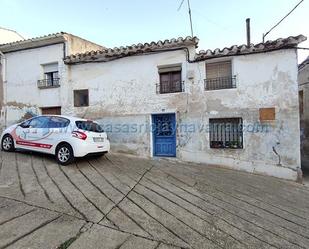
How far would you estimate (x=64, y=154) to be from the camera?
23.5 ft

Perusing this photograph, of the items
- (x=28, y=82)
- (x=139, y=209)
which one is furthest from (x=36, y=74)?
(x=139, y=209)

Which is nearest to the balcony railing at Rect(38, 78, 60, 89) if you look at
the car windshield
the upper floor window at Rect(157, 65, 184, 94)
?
the car windshield

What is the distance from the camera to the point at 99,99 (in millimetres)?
10648

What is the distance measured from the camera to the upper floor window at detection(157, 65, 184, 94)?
989 cm

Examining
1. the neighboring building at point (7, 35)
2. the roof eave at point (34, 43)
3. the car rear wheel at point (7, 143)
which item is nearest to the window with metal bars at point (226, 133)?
the car rear wheel at point (7, 143)

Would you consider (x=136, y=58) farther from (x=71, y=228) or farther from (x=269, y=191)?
(x=71, y=228)

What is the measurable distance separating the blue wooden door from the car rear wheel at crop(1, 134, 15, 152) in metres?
5.22

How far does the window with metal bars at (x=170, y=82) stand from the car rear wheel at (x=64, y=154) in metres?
4.49

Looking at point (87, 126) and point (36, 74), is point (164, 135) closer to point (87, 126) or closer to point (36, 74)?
point (87, 126)

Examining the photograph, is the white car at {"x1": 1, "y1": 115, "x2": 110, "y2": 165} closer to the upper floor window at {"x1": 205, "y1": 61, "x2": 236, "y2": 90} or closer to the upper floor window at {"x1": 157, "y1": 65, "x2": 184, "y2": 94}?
the upper floor window at {"x1": 157, "y1": 65, "x2": 184, "y2": 94}

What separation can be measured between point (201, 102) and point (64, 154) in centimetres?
524

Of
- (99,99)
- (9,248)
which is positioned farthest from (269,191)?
(99,99)

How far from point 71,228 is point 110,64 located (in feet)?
26.6

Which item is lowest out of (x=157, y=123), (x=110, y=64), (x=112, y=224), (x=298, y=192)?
(x=298, y=192)
